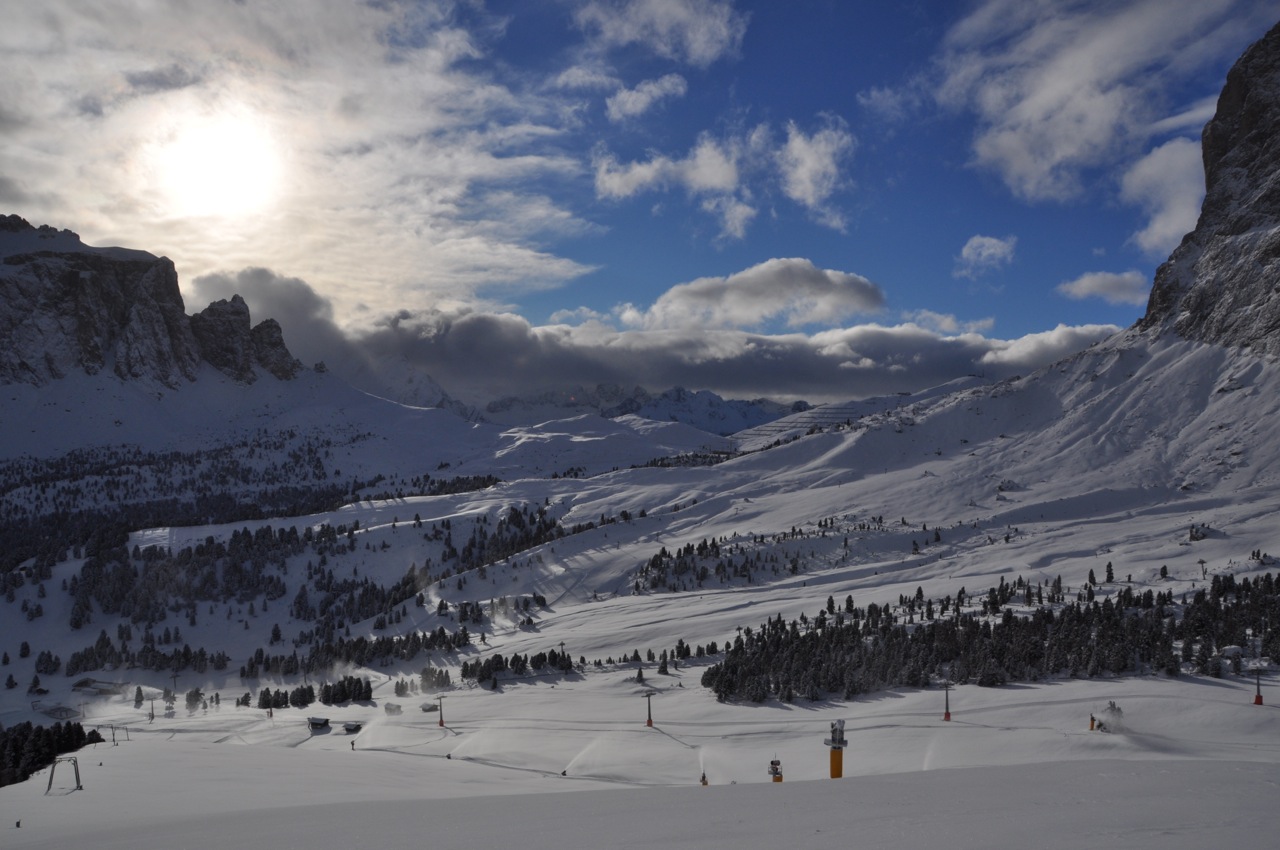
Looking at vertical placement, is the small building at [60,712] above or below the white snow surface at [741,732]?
below

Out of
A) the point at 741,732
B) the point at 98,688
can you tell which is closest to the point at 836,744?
the point at 741,732

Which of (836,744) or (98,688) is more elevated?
(836,744)

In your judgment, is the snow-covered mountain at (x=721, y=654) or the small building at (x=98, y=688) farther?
the small building at (x=98, y=688)

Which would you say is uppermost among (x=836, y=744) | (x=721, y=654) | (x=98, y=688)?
(x=836, y=744)

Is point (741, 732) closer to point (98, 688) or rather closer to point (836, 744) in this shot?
point (836, 744)

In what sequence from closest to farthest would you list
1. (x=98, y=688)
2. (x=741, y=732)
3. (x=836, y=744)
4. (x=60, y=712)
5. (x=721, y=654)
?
(x=836, y=744) → (x=741, y=732) → (x=721, y=654) → (x=60, y=712) → (x=98, y=688)

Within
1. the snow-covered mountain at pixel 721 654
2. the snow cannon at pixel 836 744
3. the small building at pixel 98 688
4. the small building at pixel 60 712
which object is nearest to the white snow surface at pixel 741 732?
the snow-covered mountain at pixel 721 654

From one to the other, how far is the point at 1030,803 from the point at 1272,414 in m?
239

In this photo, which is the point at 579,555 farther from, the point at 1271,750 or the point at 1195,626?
the point at 1271,750

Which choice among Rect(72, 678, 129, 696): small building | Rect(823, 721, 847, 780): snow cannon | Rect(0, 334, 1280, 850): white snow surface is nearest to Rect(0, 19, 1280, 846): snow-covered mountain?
Rect(0, 334, 1280, 850): white snow surface

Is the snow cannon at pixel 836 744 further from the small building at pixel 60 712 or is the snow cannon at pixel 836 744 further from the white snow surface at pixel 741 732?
the small building at pixel 60 712

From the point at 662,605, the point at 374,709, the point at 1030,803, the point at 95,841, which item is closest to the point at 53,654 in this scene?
the point at 374,709

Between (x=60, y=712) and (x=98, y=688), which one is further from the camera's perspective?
(x=98, y=688)

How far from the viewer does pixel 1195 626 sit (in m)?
80.1
